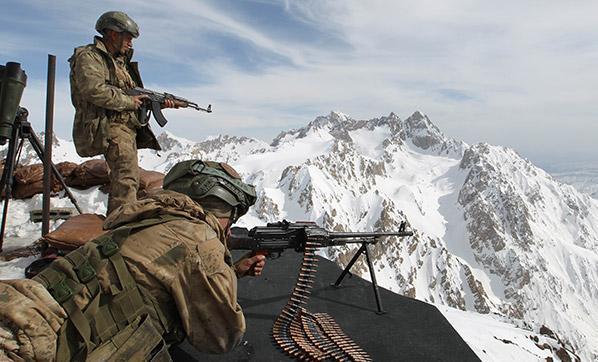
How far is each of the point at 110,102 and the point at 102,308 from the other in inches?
154

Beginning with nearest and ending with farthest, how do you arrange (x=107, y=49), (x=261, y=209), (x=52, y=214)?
(x=107, y=49)
(x=52, y=214)
(x=261, y=209)

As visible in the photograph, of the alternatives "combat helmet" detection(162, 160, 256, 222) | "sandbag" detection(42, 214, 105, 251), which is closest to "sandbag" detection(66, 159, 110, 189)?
"sandbag" detection(42, 214, 105, 251)

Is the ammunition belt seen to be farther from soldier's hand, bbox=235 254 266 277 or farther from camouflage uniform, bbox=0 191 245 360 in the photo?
camouflage uniform, bbox=0 191 245 360

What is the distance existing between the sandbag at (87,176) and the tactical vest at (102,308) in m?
8.82

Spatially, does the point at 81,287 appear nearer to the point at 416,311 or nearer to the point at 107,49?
the point at 107,49

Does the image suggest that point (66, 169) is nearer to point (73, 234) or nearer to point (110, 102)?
point (73, 234)

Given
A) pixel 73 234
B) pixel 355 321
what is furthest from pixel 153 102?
pixel 355 321

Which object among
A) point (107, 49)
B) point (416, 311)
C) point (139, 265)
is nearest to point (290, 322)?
point (416, 311)

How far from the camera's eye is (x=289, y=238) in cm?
533

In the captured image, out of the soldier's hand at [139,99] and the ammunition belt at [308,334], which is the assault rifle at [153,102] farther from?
the ammunition belt at [308,334]

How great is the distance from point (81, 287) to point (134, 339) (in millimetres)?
459

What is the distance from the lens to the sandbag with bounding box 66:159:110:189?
429 inches

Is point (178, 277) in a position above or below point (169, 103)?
below

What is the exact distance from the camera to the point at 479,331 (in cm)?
820
